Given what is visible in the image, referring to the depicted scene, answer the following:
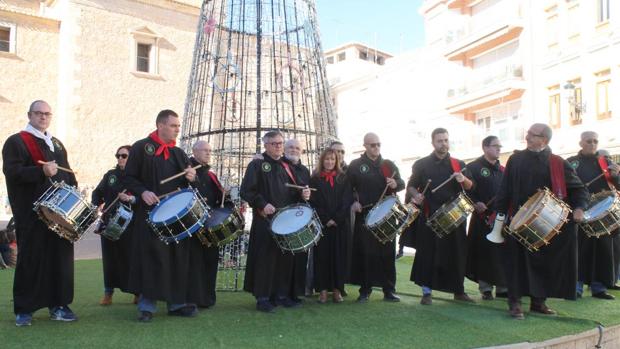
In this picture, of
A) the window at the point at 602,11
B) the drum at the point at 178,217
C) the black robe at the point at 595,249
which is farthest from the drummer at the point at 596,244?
the window at the point at 602,11

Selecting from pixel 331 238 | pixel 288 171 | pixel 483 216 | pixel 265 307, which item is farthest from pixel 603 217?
pixel 265 307

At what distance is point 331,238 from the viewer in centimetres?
702

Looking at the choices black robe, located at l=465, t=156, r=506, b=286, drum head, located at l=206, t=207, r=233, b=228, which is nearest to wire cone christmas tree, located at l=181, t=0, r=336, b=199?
drum head, located at l=206, t=207, r=233, b=228

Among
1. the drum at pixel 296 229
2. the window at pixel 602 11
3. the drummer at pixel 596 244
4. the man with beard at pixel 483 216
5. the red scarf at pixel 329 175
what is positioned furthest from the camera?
the window at pixel 602 11

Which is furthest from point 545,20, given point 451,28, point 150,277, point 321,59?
point 150,277

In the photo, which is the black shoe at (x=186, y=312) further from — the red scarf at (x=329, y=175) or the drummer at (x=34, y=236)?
the red scarf at (x=329, y=175)

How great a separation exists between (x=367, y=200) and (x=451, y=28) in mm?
26344

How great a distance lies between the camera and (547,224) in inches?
217

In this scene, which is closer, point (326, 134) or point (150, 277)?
point (150, 277)

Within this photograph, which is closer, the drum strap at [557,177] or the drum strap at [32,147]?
the drum strap at [32,147]

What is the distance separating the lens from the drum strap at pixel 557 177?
234 inches

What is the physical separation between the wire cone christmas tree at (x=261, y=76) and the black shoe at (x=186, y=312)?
240cm

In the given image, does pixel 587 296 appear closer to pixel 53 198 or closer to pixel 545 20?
pixel 53 198

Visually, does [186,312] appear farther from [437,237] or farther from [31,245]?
[437,237]
